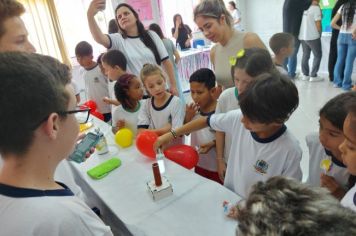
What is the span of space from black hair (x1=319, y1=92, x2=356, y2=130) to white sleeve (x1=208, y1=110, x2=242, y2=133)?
414 millimetres

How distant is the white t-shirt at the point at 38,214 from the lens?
572 millimetres

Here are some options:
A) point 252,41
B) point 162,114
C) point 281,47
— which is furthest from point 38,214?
point 281,47

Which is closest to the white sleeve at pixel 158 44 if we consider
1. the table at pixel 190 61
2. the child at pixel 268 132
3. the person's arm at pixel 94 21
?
the person's arm at pixel 94 21

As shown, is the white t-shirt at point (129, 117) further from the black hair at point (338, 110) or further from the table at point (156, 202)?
the black hair at point (338, 110)

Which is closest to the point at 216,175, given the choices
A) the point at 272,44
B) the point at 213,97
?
the point at 213,97

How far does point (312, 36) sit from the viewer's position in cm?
491

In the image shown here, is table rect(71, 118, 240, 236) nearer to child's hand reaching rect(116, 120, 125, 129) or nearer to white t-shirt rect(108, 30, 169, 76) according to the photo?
child's hand reaching rect(116, 120, 125, 129)

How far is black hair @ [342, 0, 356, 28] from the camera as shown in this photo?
12.8ft

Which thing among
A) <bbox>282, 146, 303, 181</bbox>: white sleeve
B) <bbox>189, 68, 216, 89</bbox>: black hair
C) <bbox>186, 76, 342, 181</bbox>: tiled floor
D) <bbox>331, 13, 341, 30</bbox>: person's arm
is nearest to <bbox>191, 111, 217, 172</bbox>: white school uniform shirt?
<bbox>189, 68, 216, 89</bbox>: black hair

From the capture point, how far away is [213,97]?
6.09 feet

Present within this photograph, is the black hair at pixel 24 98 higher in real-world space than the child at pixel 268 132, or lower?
higher

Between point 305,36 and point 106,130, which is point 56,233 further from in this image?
point 305,36

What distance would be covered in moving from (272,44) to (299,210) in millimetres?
2685

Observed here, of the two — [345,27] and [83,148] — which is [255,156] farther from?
[345,27]
